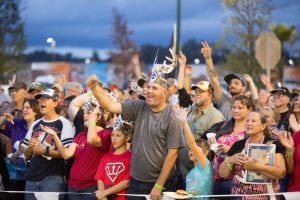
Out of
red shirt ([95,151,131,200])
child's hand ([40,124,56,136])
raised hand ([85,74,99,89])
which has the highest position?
raised hand ([85,74,99,89])

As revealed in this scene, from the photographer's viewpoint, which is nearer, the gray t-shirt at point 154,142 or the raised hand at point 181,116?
the raised hand at point 181,116

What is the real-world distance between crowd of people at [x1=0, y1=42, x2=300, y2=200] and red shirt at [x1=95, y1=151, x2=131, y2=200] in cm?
1

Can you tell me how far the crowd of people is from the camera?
756cm

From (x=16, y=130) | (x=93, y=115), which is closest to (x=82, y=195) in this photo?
(x=93, y=115)

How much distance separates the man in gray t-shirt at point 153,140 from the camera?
7.59m

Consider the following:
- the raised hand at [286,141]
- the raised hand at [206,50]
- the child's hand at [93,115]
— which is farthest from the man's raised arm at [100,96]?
the raised hand at [206,50]

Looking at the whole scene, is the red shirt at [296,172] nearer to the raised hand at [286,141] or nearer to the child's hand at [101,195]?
the raised hand at [286,141]

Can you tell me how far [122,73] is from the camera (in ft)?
239

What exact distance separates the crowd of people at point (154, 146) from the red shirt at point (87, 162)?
12 millimetres

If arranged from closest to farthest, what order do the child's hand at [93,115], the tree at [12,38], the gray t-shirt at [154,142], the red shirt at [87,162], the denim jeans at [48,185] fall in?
the gray t-shirt at [154,142]
the child's hand at [93,115]
the red shirt at [87,162]
the denim jeans at [48,185]
the tree at [12,38]

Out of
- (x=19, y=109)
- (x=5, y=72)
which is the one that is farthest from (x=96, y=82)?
(x=5, y=72)

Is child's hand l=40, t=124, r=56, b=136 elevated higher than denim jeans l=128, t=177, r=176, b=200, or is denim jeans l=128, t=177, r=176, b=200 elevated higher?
child's hand l=40, t=124, r=56, b=136

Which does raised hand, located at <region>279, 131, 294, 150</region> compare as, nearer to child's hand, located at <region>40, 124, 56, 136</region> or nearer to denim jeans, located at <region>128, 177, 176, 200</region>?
denim jeans, located at <region>128, 177, 176, 200</region>

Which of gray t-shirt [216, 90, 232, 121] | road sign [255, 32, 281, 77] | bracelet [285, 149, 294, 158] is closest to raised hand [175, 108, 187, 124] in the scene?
bracelet [285, 149, 294, 158]
